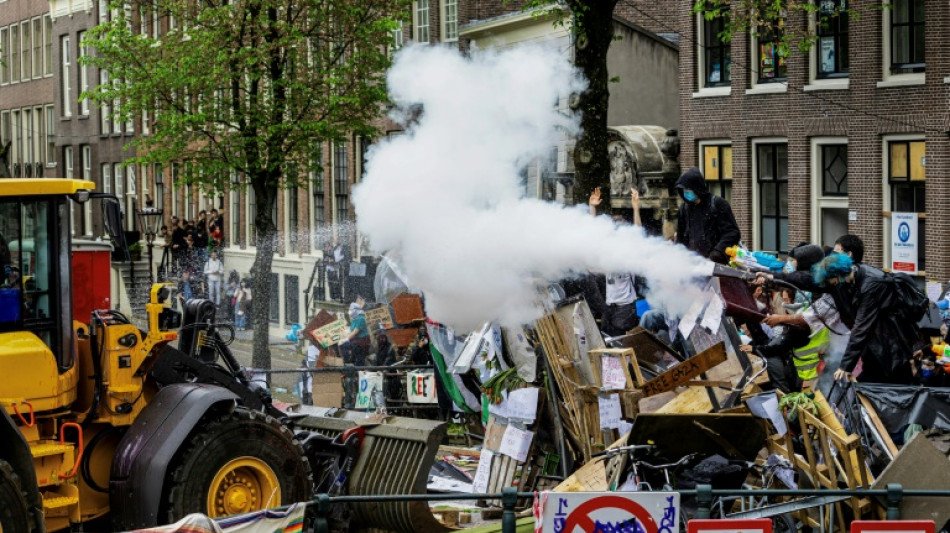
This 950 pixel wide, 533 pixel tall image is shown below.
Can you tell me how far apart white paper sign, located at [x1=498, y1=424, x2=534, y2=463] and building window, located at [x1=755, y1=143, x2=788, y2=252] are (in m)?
14.3

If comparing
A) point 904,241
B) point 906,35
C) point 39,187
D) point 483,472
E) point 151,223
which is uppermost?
point 906,35

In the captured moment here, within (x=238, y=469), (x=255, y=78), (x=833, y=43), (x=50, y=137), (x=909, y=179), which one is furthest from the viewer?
(x=50, y=137)

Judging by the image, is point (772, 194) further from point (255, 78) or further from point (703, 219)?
point (703, 219)

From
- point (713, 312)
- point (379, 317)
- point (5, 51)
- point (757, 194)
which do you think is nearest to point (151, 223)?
point (757, 194)

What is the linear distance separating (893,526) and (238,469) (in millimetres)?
4623

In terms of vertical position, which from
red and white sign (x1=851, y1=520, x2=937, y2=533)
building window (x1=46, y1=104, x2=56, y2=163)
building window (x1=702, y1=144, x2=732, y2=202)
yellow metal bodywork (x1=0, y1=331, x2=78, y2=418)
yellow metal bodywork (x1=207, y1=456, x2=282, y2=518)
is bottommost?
yellow metal bodywork (x1=207, y1=456, x2=282, y2=518)

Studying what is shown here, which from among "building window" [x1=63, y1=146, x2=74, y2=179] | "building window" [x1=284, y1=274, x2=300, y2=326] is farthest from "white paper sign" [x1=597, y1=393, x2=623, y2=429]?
"building window" [x1=63, y1=146, x2=74, y2=179]

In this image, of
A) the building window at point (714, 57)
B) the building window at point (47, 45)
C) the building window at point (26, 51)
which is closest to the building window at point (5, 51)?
the building window at point (26, 51)

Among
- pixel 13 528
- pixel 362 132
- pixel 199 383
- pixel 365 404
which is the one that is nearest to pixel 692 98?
pixel 362 132

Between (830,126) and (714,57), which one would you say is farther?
(714,57)

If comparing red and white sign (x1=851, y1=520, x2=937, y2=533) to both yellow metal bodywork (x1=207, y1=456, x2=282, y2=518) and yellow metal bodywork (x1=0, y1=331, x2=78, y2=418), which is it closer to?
yellow metal bodywork (x1=207, y1=456, x2=282, y2=518)

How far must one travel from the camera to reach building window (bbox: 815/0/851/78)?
2436 centimetres

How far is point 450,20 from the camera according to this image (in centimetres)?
3192

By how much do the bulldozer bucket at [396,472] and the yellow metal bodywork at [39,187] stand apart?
119 inches
